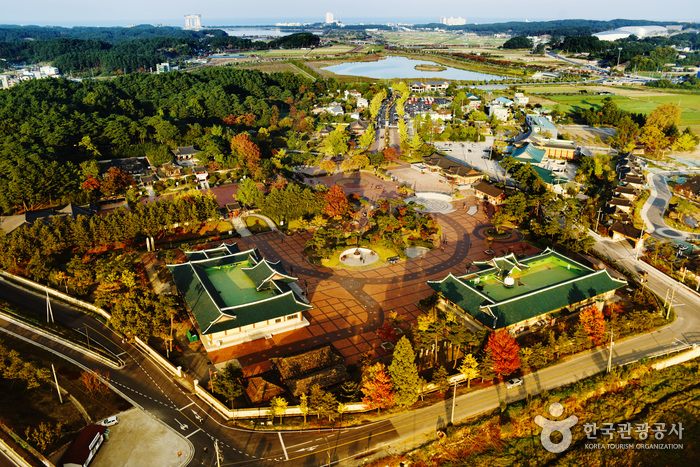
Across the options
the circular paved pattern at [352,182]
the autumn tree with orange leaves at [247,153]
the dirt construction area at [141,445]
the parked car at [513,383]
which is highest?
the autumn tree with orange leaves at [247,153]

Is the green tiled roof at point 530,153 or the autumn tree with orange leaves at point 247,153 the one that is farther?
the green tiled roof at point 530,153

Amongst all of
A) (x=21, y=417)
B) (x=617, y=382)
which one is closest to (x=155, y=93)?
(x=21, y=417)

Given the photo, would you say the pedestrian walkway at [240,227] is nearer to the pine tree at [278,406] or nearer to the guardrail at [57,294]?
the guardrail at [57,294]

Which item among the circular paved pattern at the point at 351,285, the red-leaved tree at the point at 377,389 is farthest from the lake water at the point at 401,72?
the red-leaved tree at the point at 377,389

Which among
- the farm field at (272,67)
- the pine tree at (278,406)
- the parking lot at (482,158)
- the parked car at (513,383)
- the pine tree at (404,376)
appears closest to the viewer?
the pine tree at (278,406)

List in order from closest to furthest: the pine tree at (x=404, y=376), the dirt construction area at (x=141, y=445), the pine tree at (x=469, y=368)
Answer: the dirt construction area at (x=141, y=445)
the pine tree at (x=404, y=376)
the pine tree at (x=469, y=368)

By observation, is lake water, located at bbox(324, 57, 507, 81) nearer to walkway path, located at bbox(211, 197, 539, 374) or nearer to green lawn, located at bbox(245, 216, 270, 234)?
green lawn, located at bbox(245, 216, 270, 234)

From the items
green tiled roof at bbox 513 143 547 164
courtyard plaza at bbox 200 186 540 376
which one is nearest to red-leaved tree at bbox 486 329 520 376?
courtyard plaza at bbox 200 186 540 376

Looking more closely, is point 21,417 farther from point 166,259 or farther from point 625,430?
point 625,430
